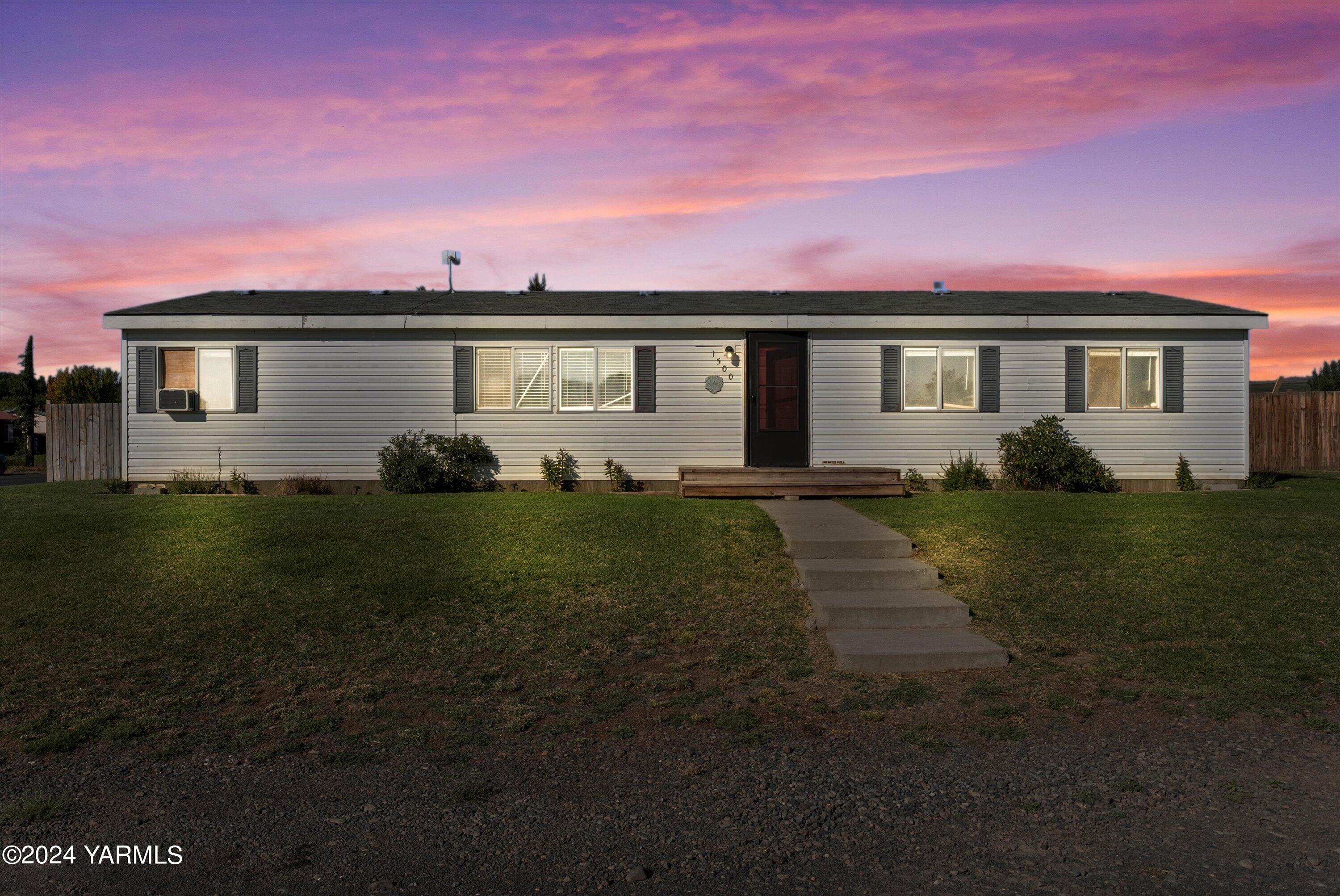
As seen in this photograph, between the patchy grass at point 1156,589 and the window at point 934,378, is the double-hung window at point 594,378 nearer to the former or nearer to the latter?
the window at point 934,378

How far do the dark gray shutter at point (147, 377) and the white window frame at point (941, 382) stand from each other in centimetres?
1285

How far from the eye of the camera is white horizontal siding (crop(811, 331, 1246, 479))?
15.9 m

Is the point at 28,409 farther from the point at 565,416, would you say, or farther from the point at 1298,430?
the point at 1298,430

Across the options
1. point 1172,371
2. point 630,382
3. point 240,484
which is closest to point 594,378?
point 630,382

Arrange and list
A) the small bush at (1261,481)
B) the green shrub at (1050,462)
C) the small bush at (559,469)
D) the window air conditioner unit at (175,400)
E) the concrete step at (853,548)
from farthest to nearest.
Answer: the small bush at (1261,481) → the small bush at (559,469) → the window air conditioner unit at (175,400) → the green shrub at (1050,462) → the concrete step at (853,548)

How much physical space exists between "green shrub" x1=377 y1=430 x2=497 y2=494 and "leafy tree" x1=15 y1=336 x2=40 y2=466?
92.8ft

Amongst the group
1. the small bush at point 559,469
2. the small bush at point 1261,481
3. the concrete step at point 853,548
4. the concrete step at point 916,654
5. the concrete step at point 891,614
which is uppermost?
the small bush at point 559,469

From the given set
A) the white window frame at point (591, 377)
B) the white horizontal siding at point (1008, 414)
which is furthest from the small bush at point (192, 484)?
the white horizontal siding at point (1008, 414)

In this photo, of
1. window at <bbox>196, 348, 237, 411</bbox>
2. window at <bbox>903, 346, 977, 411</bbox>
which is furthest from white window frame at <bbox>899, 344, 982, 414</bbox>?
window at <bbox>196, 348, 237, 411</bbox>

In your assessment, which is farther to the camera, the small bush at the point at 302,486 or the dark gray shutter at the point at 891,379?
the dark gray shutter at the point at 891,379

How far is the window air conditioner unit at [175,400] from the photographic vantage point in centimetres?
1554

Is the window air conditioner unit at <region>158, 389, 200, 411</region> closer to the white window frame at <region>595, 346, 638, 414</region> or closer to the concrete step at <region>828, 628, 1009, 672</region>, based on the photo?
the white window frame at <region>595, 346, 638, 414</region>

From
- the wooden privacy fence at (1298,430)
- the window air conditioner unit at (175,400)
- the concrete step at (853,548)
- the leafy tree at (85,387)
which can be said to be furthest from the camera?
the leafy tree at (85,387)

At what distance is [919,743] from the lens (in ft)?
16.5
